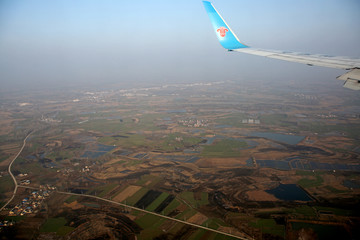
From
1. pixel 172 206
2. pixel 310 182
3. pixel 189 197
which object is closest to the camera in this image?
pixel 172 206

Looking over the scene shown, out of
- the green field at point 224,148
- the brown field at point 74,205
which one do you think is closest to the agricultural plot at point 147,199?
the brown field at point 74,205

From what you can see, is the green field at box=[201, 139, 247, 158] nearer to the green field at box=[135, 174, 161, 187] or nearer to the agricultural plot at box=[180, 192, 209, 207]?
the green field at box=[135, 174, 161, 187]

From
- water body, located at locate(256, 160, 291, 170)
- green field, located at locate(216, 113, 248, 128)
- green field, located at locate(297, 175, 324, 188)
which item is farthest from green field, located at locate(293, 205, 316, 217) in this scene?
green field, located at locate(216, 113, 248, 128)

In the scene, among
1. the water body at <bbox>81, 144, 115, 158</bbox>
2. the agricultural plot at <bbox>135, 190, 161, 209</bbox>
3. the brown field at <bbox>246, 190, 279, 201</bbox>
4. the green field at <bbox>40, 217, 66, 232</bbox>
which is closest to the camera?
the green field at <bbox>40, 217, 66, 232</bbox>

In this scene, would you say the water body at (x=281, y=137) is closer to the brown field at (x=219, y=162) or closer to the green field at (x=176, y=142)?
the green field at (x=176, y=142)

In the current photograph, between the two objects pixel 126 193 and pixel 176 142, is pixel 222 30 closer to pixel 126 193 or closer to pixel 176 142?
pixel 126 193

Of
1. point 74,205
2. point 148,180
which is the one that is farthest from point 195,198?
point 74,205
